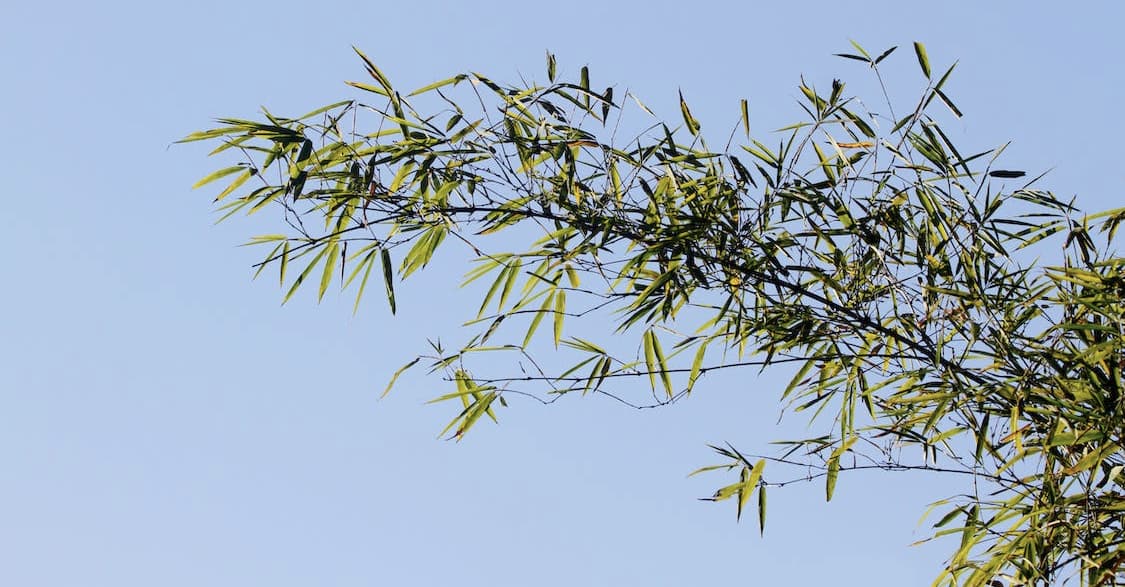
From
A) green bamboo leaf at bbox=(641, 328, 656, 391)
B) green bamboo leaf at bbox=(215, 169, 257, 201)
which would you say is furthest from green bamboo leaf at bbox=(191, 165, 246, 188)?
green bamboo leaf at bbox=(641, 328, 656, 391)

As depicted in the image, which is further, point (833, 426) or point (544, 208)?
point (833, 426)

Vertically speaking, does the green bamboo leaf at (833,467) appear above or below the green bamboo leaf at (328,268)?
below

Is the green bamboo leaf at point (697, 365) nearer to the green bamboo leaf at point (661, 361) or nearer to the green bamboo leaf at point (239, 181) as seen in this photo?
the green bamboo leaf at point (661, 361)

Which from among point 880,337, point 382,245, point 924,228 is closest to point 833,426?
point 880,337

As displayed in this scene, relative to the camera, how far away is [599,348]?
3873mm

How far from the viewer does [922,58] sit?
365cm

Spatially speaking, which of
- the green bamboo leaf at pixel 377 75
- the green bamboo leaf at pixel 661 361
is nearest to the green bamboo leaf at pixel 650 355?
the green bamboo leaf at pixel 661 361

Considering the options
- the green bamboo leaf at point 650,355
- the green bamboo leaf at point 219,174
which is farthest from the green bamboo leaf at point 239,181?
the green bamboo leaf at point 650,355

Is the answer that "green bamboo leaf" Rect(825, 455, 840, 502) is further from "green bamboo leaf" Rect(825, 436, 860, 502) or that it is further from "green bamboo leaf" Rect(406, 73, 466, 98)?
"green bamboo leaf" Rect(406, 73, 466, 98)

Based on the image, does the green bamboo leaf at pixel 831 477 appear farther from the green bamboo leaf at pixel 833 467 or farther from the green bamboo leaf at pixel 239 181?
the green bamboo leaf at pixel 239 181

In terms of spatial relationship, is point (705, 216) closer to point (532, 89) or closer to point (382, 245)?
point (532, 89)

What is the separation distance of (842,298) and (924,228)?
11.2 inches

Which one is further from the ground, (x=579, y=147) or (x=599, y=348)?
(x=579, y=147)

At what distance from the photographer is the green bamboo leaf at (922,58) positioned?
363cm
